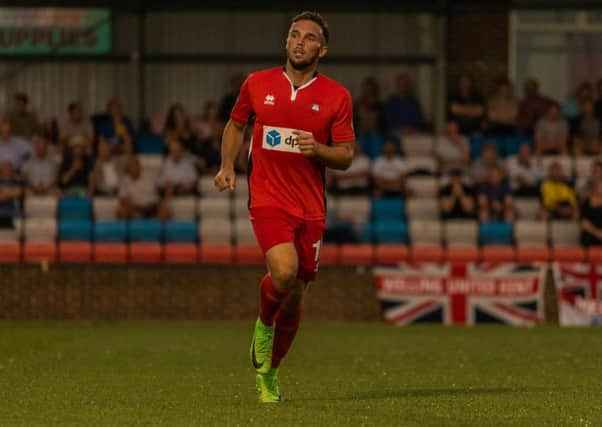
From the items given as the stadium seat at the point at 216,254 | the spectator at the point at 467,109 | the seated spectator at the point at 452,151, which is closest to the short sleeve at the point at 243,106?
the stadium seat at the point at 216,254

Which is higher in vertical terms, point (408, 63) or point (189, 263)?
point (408, 63)

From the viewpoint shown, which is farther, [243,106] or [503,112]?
[503,112]

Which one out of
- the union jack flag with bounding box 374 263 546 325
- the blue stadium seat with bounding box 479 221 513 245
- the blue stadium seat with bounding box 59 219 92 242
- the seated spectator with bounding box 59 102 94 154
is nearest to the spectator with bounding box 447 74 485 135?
the blue stadium seat with bounding box 479 221 513 245

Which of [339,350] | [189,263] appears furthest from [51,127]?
[339,350]

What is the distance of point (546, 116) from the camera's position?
21078 millimetres

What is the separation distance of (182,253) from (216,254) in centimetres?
44

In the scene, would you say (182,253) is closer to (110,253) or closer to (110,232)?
(110,253)

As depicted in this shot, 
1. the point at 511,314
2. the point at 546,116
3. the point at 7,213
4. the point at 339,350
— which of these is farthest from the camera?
the point at 546,116

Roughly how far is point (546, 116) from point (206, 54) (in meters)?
6.21

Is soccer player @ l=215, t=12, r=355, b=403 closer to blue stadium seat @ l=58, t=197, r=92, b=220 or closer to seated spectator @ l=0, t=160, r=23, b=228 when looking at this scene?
blue stadium seat @ l=58, t=197, r=92, b=220

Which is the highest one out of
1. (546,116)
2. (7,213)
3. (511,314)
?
(546,116)

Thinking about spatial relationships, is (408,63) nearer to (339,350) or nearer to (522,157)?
(522,157)

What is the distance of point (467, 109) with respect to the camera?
843 inches

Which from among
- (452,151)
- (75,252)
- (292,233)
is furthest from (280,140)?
(452,151)
